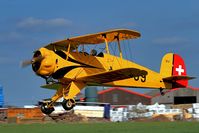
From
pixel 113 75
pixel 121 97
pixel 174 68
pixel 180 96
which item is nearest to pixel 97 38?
pixel 113 75

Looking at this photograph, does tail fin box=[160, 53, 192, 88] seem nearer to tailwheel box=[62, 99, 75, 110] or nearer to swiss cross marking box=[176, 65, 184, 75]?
swiss cross marking box=[176, 65, 184, 75]

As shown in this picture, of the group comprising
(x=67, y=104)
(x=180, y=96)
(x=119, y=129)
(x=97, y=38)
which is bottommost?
(x=119, y=129)

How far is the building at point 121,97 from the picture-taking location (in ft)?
288

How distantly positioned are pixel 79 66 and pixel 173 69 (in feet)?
33.5

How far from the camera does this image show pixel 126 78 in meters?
25.2

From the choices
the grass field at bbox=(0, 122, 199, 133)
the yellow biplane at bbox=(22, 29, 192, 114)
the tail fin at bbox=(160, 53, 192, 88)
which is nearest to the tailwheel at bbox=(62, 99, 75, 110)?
the yellow biplane at bbox=(22, 29, 192, 114)

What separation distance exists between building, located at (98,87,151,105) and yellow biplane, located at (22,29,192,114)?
200 feet

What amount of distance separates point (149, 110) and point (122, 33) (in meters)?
12.4

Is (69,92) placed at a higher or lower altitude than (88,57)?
lower

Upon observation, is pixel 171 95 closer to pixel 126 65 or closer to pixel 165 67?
pixel 165 67

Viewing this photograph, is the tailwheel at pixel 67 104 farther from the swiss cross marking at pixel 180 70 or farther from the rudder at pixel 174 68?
the swiss cross marking at pixel 180 70

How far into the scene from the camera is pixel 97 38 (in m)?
25.5

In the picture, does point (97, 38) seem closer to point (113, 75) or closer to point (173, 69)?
point (113, 75)

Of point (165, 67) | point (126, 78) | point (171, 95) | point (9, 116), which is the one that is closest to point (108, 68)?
point (126, 78)
